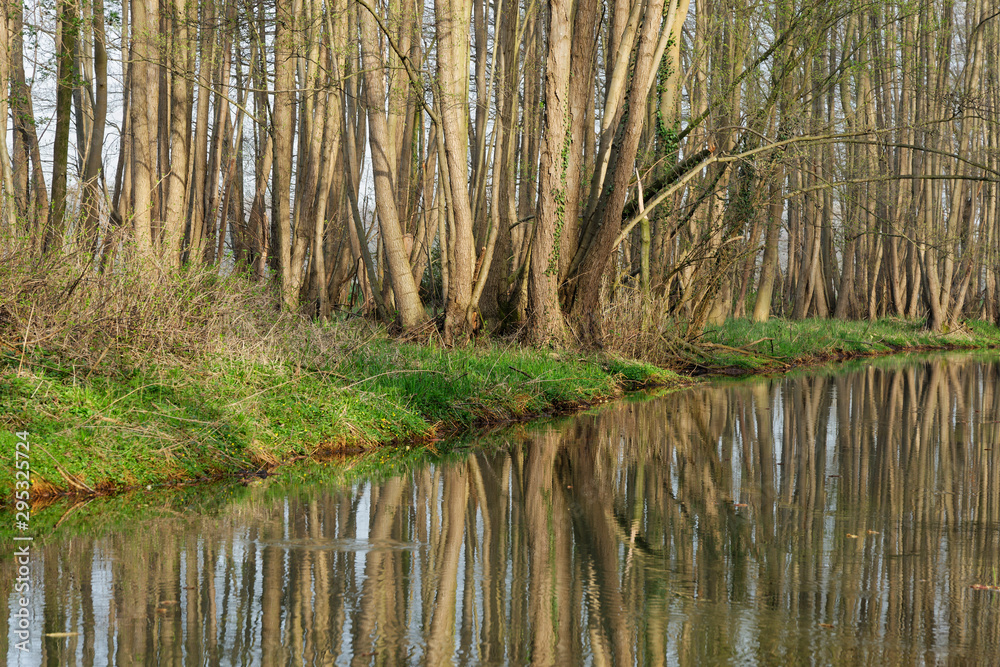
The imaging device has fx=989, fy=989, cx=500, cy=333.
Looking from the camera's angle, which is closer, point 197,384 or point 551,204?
point 197,384

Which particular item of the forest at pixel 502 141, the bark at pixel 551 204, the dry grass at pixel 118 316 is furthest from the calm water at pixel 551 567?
the bark at pixel 551 204

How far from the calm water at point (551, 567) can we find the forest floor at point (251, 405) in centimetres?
55

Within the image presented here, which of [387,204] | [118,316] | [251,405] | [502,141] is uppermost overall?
[502,141]

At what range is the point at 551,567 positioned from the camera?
4.86 meters

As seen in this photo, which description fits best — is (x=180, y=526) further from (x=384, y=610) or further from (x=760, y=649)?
(x=760, y=649)

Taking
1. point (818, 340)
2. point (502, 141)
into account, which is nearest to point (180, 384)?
point (502, 141)

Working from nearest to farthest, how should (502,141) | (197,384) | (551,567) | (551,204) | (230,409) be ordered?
(551,567) < (230,409) < (197,384) < (551,204) < (502,141)

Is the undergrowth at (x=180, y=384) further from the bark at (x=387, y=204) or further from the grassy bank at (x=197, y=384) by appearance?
the bark at (x=387, y=204)

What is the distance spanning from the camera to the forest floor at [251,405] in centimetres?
673

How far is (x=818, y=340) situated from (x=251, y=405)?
17.8m

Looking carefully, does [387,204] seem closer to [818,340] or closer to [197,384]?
[197,384]

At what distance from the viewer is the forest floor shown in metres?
6.73

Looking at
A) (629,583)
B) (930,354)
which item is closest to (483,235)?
(629,583)

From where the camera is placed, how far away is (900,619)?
405 cm
